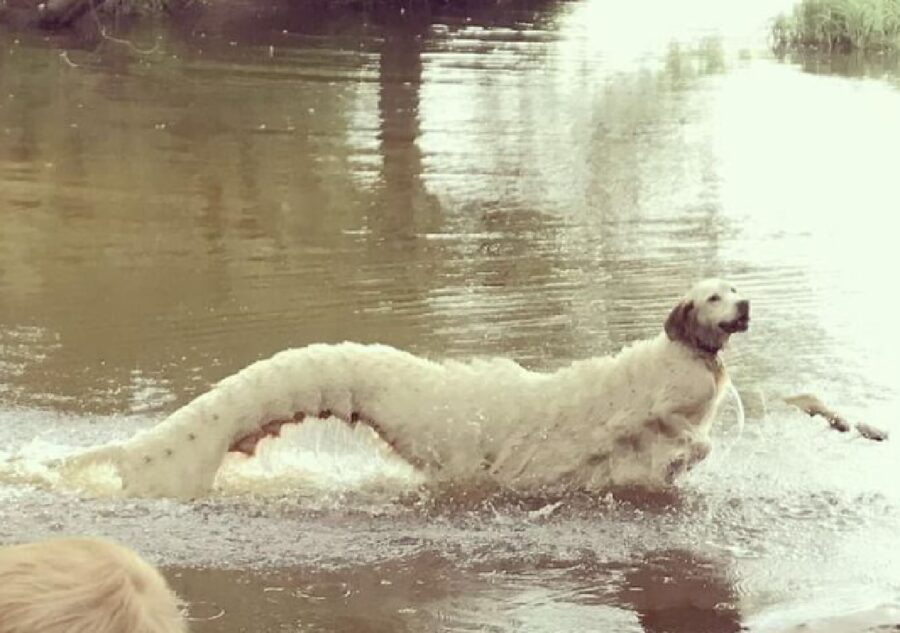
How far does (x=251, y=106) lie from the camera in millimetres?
18500

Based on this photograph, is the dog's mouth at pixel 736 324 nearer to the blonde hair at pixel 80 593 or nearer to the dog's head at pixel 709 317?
the dog's head at pixel 709 317

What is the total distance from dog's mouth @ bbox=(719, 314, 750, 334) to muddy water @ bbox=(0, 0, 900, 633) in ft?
2.62

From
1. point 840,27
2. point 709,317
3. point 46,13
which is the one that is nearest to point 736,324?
point 709,317

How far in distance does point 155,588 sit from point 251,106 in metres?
16.9

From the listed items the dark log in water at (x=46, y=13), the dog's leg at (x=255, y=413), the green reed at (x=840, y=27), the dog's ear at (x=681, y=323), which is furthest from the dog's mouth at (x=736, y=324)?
the dark log in water at (x=46, y=13)

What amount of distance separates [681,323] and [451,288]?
353 cm

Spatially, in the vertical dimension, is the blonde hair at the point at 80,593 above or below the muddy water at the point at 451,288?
above

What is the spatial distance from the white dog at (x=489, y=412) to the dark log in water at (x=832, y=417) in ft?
2.74

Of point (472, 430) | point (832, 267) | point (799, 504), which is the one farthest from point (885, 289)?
point (472, 430)

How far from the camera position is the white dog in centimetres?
679

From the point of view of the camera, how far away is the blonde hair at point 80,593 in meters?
1.88

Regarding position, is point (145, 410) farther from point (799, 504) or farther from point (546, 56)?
point (546, 56)

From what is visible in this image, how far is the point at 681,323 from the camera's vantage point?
7164 millimetres

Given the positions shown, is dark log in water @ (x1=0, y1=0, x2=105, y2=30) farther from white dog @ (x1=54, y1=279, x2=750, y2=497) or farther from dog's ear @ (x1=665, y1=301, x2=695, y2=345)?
dog's ear @ (x1=665, y1=301, x2=695, y2=345)
